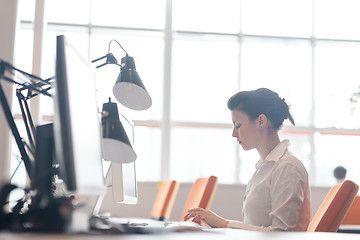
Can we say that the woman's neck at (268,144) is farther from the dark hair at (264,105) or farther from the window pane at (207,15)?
the window pane at (207,15)

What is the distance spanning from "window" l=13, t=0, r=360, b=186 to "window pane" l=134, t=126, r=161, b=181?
1 centimetres

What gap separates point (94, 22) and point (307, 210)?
5025mm

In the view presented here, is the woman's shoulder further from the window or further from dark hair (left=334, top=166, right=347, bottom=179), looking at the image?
the window

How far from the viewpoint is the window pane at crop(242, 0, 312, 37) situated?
6895 mm

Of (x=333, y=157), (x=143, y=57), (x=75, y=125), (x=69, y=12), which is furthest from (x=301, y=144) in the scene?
(x=75, y=125)

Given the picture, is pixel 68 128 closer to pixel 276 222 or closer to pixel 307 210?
pixel 276 222

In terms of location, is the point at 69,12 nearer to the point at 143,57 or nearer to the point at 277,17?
the point at 143,57

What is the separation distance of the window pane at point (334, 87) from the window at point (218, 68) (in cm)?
1

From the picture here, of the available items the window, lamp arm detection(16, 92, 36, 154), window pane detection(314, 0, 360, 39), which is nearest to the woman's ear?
lamp arm detection(16, 92, 36, 154)

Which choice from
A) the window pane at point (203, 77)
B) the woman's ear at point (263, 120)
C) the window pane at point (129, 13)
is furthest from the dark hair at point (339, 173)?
the woman's ear at point (263, 120)

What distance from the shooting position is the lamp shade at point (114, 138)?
6.08ft

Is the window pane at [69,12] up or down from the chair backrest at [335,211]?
up

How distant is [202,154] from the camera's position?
6.67 m

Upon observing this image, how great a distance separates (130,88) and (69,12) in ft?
15.4
